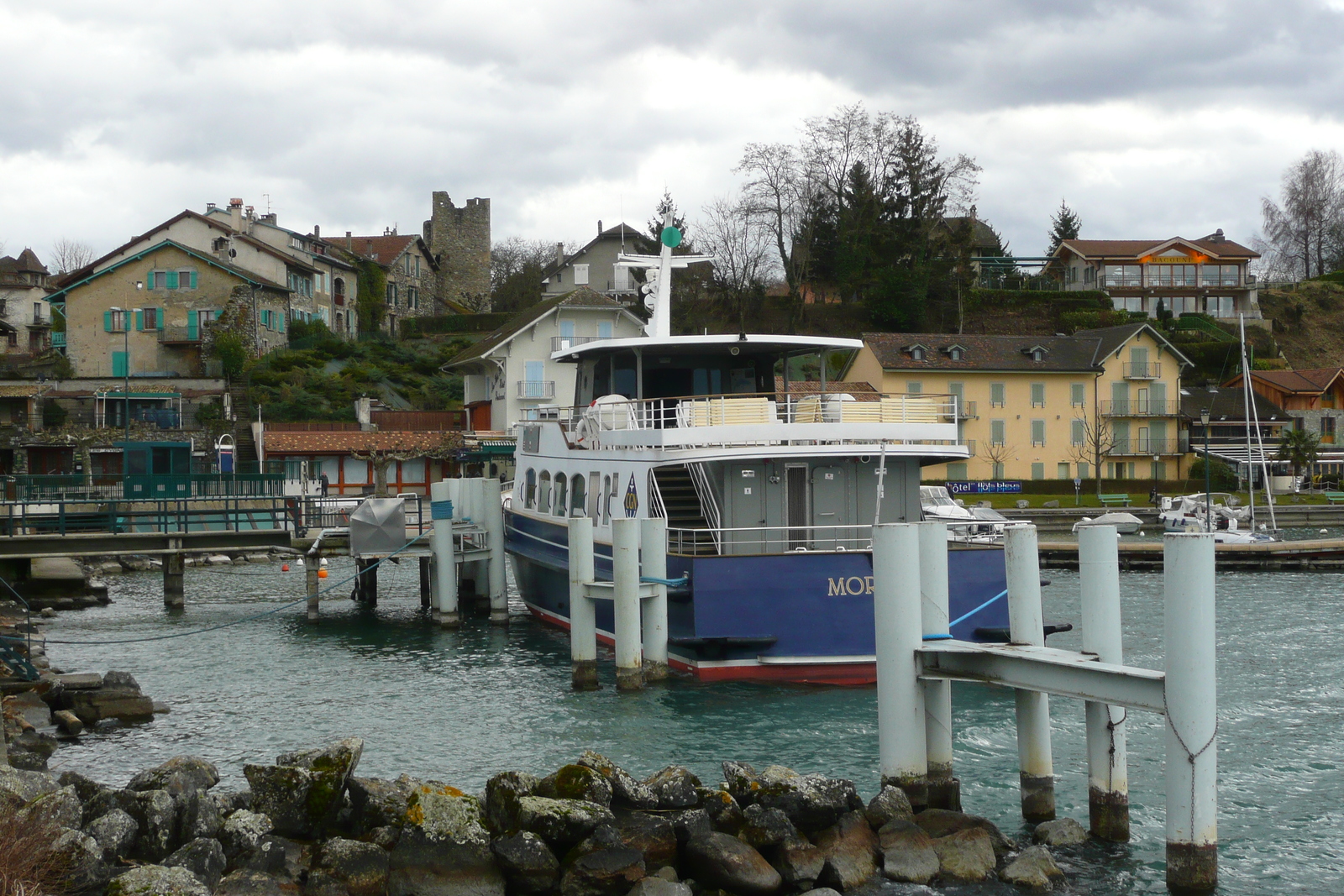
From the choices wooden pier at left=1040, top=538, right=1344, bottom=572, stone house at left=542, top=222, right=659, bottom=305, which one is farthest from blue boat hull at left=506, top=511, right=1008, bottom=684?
stone house at left=542, top=222, right=659, bottom=305

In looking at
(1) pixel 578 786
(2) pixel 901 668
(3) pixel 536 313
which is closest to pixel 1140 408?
(3) pixel 536 313

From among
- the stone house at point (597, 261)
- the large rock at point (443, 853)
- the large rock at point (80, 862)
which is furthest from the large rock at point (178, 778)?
the stone house at point (597, 261)

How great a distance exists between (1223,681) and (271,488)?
29275mm

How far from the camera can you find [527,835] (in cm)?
1064

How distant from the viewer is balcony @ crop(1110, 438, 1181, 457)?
2520 inches

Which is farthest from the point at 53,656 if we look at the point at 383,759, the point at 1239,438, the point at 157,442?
the point at 1239,438

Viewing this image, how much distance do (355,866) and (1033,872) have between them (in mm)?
5812

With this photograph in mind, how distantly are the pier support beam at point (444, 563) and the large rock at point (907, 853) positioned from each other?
15.5m

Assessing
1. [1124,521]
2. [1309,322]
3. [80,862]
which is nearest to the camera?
[80,862]

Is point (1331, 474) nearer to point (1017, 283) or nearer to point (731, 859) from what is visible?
point (1017, 283)

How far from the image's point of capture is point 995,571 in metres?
18.5

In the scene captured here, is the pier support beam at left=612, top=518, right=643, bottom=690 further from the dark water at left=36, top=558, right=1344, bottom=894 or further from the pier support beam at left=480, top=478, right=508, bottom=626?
the pier support beam at left=480, top=478, right=508, bottom=626

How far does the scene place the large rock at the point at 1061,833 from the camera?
1162 centimetres

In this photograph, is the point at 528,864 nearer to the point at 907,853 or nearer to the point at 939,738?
the point at 907,853
